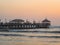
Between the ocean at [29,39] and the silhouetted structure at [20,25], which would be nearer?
the ocean at [29,39]

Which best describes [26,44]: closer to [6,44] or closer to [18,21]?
[6,44]

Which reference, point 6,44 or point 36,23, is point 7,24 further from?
point 6,44

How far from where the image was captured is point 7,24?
78375 mm

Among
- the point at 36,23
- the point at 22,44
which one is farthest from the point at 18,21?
the point at 22,44

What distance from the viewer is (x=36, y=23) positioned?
269 ft

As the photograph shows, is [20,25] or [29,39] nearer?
[29,39]

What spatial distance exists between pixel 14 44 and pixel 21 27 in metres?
49.8

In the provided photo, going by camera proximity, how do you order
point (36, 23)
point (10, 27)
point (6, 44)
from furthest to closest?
1. point (36, 23)
2. point (10, 27)
3. point (6, 44)

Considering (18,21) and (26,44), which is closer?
(26,44)

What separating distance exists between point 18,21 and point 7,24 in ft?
18.2

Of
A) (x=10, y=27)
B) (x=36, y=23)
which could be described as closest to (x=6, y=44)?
(x=10, y=27)

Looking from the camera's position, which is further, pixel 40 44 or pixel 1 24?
pixel 1 24

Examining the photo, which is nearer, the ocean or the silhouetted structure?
the ocean

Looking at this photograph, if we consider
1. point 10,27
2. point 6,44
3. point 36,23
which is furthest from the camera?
point 36,23
